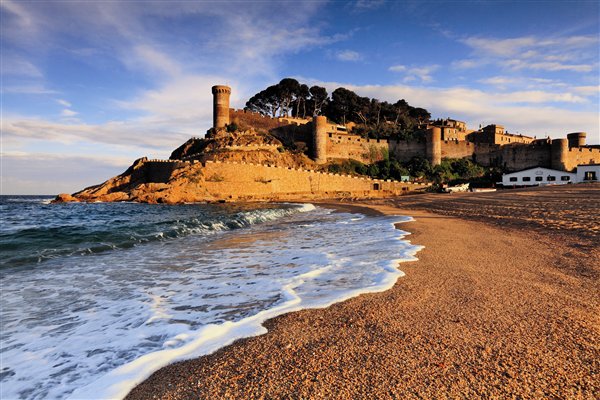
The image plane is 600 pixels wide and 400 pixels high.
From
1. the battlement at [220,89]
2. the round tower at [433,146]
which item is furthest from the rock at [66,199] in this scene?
the round tower at [433,146]

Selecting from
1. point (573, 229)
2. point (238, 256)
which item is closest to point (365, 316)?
point (238, 256)

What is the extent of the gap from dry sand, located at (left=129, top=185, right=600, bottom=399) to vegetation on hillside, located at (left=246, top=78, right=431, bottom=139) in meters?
70.6

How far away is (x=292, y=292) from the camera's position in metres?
5.33

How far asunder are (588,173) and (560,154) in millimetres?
5966

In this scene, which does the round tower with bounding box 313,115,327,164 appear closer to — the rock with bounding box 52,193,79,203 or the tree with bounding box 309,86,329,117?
the tree with bounding box 309,86,329,117

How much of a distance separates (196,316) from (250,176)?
3843 centimetres

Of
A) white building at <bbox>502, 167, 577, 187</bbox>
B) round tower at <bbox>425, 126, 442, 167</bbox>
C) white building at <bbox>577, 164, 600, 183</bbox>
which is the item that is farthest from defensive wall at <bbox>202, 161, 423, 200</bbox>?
white building at <bbox>577, 164, 600, 183</bbox>

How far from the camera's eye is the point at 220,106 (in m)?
58.5

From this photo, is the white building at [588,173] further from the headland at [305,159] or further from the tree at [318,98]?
the tree at [318,98]

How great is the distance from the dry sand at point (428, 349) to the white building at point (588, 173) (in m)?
52.4

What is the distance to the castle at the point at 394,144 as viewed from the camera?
2223 inches

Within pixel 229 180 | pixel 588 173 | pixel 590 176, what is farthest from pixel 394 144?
pixel 229 180

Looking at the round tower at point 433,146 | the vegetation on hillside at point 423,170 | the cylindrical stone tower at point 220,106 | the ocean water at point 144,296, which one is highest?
the cylindrical stone tower at point 220,106

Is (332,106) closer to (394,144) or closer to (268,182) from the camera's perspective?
(394,144)
